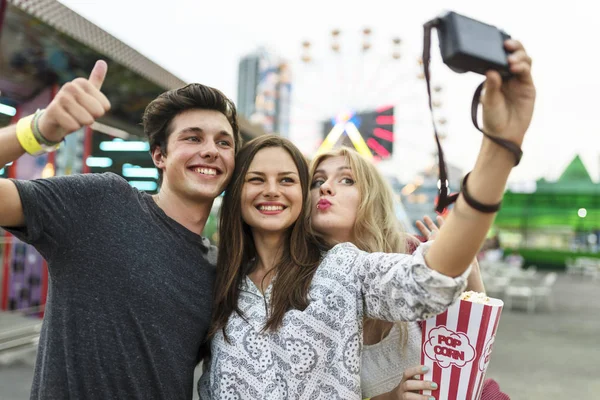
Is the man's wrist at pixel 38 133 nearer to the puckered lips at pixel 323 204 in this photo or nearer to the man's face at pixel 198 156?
the man's face at pixel 198 156

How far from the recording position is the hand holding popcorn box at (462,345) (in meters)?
1.44

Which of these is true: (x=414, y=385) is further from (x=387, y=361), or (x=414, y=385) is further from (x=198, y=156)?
(x=198, y=156)

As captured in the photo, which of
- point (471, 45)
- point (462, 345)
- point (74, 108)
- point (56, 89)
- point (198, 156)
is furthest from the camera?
point (56, 89)

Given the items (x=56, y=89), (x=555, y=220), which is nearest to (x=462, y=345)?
(x=56, y=89)

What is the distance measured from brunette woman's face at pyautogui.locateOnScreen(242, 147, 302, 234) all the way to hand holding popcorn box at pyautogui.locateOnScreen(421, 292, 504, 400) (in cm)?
65

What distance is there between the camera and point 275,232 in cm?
190

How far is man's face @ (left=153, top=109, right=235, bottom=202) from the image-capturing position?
195cm

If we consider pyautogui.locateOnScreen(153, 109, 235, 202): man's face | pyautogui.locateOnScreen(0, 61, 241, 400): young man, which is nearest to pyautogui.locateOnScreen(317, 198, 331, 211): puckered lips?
pyautogui.locateOnScreen(153, 109, 235, 202): man's face

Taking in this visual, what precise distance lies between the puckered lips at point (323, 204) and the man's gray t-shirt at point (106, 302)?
0.63 m

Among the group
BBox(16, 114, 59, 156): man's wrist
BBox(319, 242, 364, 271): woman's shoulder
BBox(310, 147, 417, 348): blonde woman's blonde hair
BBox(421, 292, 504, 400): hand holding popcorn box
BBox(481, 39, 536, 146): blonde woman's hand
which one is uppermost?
BBox(481, 39, 536, 146): blonde woman's hand

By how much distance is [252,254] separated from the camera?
1.98 meters

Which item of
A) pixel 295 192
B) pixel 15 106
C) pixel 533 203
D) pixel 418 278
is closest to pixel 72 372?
pixel 295 192

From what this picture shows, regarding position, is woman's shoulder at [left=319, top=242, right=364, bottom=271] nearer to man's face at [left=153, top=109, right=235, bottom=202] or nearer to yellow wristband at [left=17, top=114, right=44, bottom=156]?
man's face at [left=153, top=109, right=235, bottom=202]

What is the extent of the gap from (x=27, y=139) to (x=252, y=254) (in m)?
0.97
